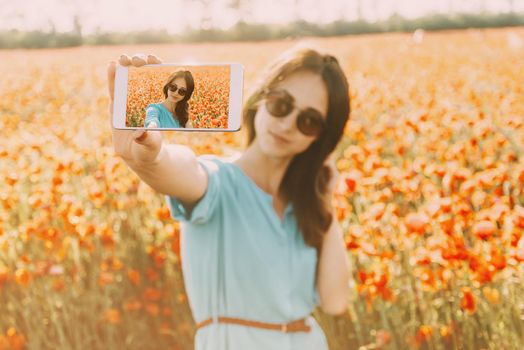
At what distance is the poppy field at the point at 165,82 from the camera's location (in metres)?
1.12

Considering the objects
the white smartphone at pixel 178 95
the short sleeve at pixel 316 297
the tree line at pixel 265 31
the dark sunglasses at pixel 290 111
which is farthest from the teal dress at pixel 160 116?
the tree line at pixel 265 31

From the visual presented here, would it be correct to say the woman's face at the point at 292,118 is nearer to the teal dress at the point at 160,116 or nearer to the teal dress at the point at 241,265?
the teal dress at the point at 241,265

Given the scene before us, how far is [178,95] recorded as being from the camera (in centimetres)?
113

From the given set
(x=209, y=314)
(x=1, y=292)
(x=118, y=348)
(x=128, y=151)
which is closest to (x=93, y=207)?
(x=1, y=292)

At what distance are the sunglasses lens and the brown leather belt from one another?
45 cm

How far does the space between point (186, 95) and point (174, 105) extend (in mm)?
26

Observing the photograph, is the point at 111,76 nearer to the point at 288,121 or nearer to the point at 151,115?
the point at 151,115

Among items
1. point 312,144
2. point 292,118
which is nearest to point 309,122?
point 292,118

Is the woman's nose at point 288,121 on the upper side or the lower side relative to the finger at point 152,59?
lower

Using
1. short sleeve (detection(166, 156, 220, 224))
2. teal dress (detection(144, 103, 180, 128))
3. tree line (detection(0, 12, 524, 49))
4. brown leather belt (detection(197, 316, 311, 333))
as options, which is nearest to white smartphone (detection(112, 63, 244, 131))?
teal dress (detection(144, 103, 180, 128))

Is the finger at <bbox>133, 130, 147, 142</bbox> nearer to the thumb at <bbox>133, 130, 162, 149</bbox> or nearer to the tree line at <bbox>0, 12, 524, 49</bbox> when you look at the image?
the thumb at <bbox>133, 130, 162, 149</bbox>

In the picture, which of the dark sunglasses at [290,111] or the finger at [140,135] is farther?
the dark sunglasses at [290,111]

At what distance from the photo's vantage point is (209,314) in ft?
5.23

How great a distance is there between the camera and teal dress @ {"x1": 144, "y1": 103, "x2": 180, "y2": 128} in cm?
111
